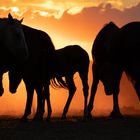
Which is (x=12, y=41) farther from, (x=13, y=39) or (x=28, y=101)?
(x=28, y=101)

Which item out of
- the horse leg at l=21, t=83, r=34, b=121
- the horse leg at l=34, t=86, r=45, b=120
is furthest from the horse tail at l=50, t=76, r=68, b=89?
the horse leg at l=21, t=83, r=34, b=121

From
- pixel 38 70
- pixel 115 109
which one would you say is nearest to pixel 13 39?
pixel 38 70

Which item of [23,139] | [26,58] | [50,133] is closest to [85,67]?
[26,58]

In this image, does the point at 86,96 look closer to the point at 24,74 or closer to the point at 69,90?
the point at 69,90

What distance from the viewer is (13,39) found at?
12352 millimetres

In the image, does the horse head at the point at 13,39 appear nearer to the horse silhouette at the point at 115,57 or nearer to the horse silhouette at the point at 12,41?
the horse silhouette at the point at 12,41

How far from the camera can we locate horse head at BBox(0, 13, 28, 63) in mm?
12344

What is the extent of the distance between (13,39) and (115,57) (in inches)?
121

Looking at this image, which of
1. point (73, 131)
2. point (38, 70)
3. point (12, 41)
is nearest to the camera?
point (73, 131)

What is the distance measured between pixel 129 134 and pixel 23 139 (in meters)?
2.35

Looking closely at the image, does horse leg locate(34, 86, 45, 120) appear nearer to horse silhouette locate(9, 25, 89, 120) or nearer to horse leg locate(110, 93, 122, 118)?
horse silhouette locate(9, 25, 89, 120)

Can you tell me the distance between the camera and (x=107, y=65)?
14773 millimetres

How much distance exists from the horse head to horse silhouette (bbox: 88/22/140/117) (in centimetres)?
265

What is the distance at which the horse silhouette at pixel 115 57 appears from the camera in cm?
1242
